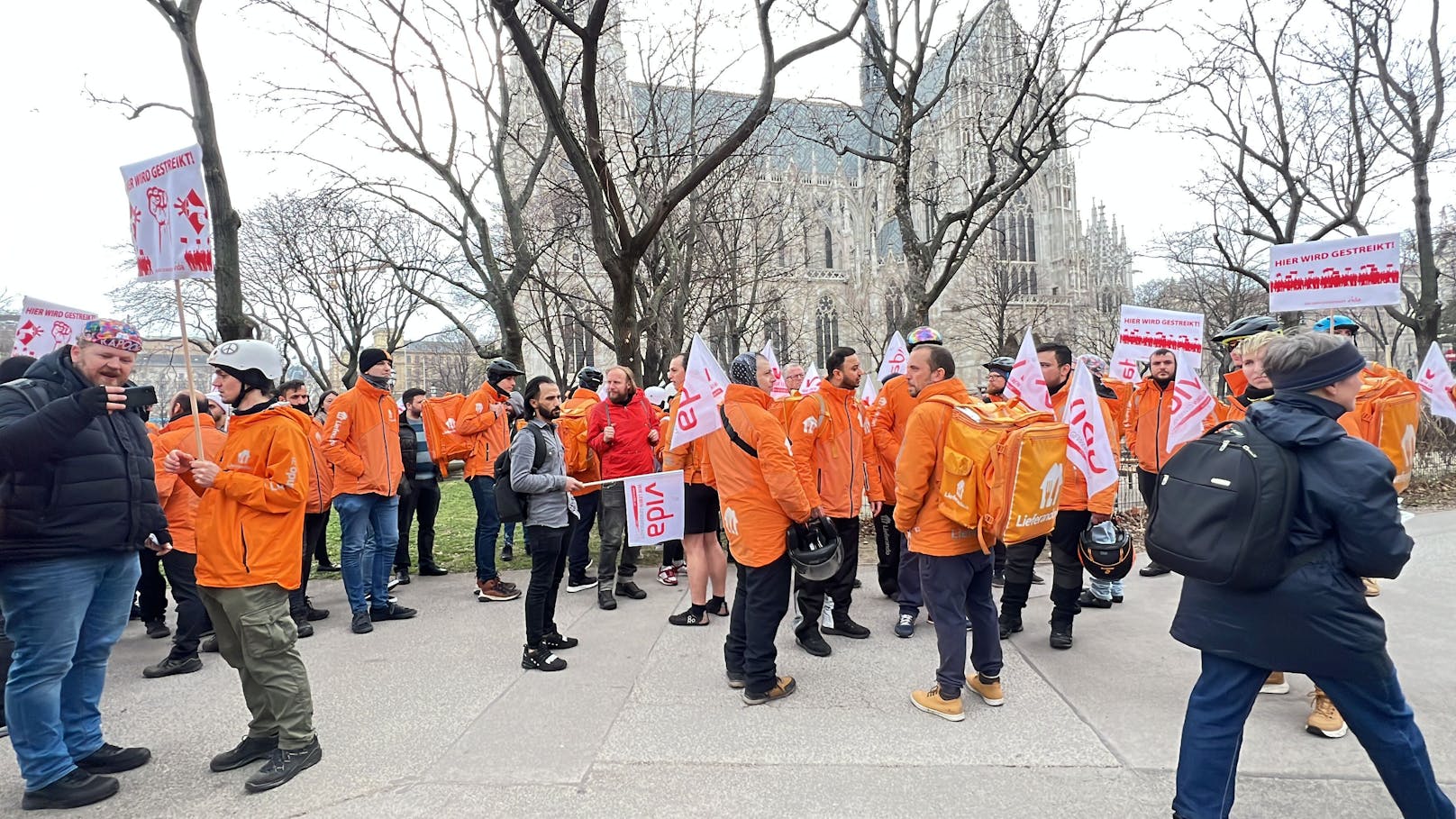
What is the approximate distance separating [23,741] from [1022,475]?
4897mm

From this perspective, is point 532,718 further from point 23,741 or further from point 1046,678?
point 1046,678

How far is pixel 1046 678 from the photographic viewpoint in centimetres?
452

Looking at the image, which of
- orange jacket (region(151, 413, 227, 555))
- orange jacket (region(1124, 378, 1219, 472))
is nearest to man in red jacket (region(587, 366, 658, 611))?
orange jacket (region(151, 413, 227, 555))

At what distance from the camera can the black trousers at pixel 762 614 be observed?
4.30 metres

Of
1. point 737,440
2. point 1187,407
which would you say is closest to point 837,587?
point 737,440

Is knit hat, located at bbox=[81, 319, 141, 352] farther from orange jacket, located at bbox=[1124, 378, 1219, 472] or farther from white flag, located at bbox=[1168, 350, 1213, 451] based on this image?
orange jacket, located at bbox=[1124, 378, 1219, 472]

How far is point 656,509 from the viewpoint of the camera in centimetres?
578

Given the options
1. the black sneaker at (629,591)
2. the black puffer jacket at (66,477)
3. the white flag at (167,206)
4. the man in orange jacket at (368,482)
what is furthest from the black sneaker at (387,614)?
the white flag at (167,206)

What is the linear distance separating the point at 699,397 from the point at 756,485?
2.65 feet

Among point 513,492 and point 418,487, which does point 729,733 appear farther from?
point 418,487

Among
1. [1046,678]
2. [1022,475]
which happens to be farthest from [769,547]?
[1046,678]

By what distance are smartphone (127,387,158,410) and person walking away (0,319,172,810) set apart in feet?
0.22

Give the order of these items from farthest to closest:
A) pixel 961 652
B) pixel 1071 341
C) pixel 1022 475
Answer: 1. pixel 1071 341
2. pixel 961 652
3. pixel 1022 475

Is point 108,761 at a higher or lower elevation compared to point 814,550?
lower
